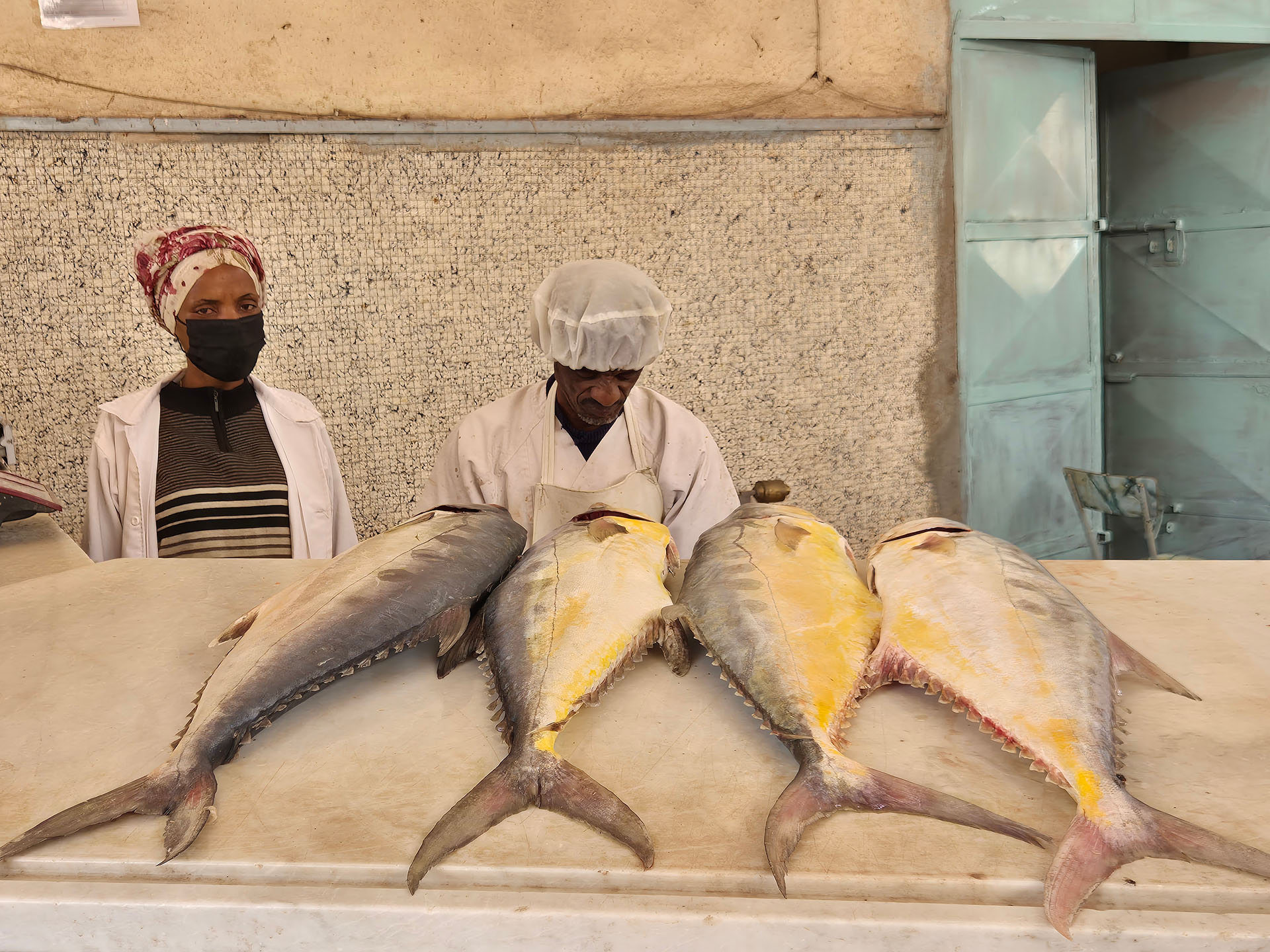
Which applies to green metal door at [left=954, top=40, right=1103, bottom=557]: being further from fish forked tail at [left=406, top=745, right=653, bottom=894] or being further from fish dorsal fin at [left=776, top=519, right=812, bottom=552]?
fish forked tail at [left=406, top=745, right=653, bottom=894]

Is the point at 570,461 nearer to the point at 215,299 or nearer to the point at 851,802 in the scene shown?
the point at 215,299

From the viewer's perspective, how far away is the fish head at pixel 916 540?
5.05 feet

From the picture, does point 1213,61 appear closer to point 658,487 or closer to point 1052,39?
point 1052,39

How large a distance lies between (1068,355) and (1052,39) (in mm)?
1469

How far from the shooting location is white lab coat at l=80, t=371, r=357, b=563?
257 cm

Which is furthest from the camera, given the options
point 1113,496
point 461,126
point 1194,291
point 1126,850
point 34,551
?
point 1194,291

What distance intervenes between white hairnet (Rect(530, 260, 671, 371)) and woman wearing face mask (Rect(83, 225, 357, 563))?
985mm

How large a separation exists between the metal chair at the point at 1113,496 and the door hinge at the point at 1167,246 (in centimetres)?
129

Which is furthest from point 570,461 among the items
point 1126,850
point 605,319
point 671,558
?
point 1126,850

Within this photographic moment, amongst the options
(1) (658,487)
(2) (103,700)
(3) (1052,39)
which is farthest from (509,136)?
(2) (103,700)

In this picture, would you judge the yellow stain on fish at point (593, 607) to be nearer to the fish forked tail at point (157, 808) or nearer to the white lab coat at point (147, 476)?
the fish forked tail at point (157, 808)

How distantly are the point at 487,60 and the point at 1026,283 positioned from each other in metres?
2.66

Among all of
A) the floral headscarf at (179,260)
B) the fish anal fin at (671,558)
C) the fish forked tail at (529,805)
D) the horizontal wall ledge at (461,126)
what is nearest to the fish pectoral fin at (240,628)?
the fish forked tail at (529,805)

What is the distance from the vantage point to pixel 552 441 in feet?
7.90
